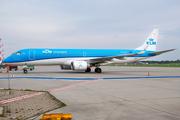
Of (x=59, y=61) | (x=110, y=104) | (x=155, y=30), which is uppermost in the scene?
(x=155, y=30)

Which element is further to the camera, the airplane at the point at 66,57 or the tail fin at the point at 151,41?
the tail fin at the point at 151,41

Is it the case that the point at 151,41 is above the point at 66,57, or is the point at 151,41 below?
above

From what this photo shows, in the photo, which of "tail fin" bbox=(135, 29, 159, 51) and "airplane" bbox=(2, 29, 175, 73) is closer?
"airplane" bbox=(2, 29, 175, 73)

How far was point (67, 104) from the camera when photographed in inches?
218

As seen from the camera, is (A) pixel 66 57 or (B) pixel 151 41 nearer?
(A) pixel 66 57

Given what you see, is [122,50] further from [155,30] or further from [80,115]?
[80,115]

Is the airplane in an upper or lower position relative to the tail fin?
lower

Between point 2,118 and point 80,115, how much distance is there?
1944 millimetres

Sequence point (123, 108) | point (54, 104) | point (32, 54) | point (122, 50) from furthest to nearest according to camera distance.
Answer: point (122, 50) → point (32, 54) → point (54, 104) → point (123, 108)

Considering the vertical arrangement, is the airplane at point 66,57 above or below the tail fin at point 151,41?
below

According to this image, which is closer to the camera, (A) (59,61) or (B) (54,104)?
(B) (54,104)

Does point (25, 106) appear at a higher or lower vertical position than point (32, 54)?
lower

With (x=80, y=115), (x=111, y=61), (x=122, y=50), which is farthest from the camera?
(x=122, y=50)

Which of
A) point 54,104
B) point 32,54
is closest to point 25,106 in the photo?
point 54,104
